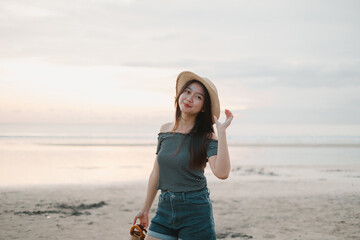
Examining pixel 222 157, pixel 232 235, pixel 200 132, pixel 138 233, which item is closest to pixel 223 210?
pixel 232 235

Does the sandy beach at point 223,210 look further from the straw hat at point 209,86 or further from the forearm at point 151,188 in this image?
the straw hat at point 209,86

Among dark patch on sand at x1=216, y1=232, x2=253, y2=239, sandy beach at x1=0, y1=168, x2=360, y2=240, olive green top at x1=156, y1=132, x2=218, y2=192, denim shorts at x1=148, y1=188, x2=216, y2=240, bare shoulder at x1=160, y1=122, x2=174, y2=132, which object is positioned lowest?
dark patch on sand at x1=216, y1=232, x2=253, y2=239

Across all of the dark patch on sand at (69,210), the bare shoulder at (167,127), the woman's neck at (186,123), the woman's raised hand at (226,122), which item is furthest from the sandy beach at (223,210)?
the woman's raised hand at (226,122)

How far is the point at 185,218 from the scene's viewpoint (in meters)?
3.16

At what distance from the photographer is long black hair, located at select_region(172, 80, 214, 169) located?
3.18 metres

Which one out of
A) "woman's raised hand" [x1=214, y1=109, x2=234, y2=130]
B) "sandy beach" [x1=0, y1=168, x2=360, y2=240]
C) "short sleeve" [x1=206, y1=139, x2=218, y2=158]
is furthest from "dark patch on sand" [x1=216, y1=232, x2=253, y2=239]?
"woman's raised hand" [x1=214, y1=109, x2=234, y2=130]

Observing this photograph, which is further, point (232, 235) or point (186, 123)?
point (232, 235)

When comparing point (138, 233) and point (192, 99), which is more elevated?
point (192, 99)

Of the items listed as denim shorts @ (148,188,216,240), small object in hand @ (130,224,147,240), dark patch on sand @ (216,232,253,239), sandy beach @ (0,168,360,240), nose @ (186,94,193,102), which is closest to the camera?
denim shorts @ (148,188,216,240)

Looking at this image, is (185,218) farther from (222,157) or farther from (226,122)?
(226,122)

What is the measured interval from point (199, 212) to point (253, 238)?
13.3ft

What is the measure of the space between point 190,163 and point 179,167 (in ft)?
0.31

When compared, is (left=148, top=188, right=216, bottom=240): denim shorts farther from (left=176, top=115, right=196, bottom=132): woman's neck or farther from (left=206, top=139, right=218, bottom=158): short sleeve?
(left=176, top=115, right=196, bottom=132): woman's neck

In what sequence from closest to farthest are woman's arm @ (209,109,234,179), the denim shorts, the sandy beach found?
1. woman's arm @ (209,109,234,179)
2. the denim shorts
3. the sandy beach
